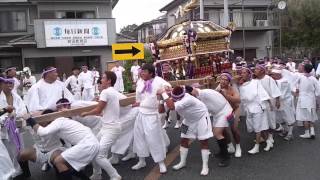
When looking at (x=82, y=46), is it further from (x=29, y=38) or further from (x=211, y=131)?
(x=211, y=131)

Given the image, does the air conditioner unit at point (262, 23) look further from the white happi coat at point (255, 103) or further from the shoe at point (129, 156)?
the shoe at point (129, 156)

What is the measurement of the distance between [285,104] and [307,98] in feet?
1.46

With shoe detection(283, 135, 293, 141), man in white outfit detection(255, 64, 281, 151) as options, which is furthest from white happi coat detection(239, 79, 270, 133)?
shoe detection(283, 135, 293, 141)

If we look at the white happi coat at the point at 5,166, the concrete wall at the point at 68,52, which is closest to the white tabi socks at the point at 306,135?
the white happi coat at the point at 5,166

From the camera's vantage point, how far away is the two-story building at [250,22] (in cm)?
2791

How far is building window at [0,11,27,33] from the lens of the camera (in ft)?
84.6

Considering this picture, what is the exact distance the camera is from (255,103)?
7.46m

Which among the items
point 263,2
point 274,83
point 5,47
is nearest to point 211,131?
point 274,83

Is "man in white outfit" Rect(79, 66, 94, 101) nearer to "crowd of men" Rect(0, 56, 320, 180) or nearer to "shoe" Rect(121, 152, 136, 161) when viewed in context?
"crowd of men" Rect(0, 56, 320, 180)

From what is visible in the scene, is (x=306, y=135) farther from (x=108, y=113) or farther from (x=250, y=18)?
(x=250, y=18)

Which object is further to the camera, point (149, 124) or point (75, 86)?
point (75, 86)

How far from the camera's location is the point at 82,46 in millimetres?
24562

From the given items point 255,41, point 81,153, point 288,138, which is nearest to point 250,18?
point 255,41

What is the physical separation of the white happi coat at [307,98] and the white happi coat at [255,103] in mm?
1286
